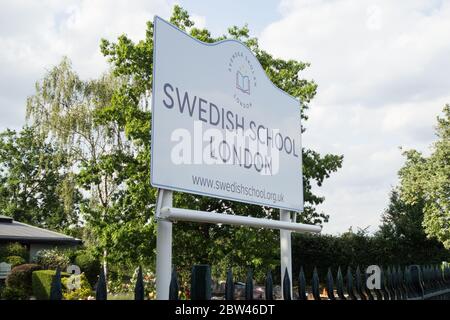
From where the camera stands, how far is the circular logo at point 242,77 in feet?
15.9

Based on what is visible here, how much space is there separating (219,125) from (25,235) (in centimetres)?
2589

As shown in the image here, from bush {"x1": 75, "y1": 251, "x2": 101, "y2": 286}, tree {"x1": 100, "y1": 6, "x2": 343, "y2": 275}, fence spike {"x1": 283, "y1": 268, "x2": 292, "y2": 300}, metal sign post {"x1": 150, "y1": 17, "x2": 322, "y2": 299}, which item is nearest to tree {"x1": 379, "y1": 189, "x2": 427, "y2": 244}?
tree {"x1": 100, "y1": 6, "x2": 343, "y2": 275}

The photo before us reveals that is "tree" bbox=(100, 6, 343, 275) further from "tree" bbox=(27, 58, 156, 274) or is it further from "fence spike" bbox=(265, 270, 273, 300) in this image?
"fence spike" bbox=(265, 270, 273, 300)

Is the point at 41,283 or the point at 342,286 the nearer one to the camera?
the point at 342,286

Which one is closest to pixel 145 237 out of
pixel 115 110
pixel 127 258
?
pixel 127 258

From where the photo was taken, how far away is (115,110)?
1570cm

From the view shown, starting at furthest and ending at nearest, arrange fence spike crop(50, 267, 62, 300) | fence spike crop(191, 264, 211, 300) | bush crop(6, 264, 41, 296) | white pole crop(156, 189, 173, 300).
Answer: bush crop(6, 264, 41, 296) < white pole crop(156, 189, 173, 300) < fence spike crop(191, 264, 211, 300) < fence spike crop(50, 267, 62, 300)

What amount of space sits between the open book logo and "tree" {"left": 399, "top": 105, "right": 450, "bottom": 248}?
20.4 metres

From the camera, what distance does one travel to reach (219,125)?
448cm

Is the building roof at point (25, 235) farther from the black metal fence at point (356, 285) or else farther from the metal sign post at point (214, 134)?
the black metal fence at point (356, 285)

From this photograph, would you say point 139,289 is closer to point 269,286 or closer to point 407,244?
point 269,286

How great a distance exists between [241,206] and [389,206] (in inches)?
706

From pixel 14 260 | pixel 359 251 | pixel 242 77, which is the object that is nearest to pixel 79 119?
pixel 14 260

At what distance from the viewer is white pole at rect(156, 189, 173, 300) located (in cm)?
391
